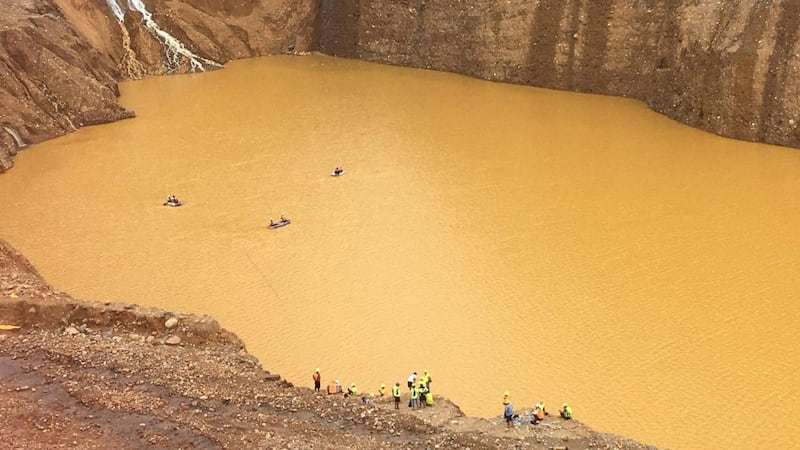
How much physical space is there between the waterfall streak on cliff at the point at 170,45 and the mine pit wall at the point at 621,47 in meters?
8.09

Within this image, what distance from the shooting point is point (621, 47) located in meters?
33.8

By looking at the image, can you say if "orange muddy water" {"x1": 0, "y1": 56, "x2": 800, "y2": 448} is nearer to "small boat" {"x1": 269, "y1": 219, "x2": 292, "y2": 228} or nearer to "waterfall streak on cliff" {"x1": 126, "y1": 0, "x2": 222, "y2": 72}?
"small boat" {"x1": 269, "y1": 219, "x2": 292, "y2": 228}

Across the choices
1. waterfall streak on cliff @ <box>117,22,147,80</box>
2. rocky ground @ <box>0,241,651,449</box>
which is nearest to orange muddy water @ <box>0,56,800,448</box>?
rocky ground @ <box>0,241,651,449</box>

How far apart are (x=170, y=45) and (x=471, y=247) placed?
96.4 ft

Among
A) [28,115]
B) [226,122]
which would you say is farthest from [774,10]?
[28,115]

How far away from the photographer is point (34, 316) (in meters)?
11.5

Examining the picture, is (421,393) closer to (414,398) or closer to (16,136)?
(414,398)

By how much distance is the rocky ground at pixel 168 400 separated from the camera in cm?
908

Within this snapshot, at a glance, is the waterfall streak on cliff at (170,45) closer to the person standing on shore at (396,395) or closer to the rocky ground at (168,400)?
the rocky ground at (168,400)

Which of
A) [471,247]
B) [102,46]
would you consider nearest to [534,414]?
[471,247]

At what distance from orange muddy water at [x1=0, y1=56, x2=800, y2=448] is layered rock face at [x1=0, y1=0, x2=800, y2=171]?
1.46 m

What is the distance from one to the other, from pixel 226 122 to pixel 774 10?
2161cm

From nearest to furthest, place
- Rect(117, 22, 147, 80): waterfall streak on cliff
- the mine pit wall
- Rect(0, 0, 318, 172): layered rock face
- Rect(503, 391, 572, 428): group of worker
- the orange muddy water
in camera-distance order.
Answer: Rect(503, 391, 572, 428): group of worker < the orange muddy water < the mine pit wall < Rect(0, 0, 318, 172): layered rock face < Rect(117, 22, 147, 80): waterfall streak on cliff

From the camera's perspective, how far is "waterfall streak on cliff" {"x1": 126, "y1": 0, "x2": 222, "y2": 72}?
138 ft
